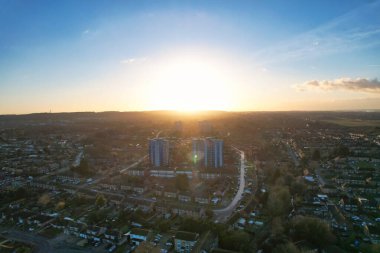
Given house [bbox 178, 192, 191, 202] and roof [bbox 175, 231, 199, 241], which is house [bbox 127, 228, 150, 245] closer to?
roof [bbox 175, 231, 199, 241]

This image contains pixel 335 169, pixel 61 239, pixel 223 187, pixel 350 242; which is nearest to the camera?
pixel 350 242

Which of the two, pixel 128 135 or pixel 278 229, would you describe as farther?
pixel 128 135

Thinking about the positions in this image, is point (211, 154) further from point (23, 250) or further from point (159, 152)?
point (23, 250)

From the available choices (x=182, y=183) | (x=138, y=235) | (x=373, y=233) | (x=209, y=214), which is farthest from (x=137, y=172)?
(x=373, y=233)

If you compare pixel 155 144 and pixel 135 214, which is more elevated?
pixel 155 144

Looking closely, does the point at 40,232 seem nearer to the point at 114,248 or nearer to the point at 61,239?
the point at 61,239

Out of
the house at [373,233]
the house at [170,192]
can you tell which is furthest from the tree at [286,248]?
the house at [170,192]

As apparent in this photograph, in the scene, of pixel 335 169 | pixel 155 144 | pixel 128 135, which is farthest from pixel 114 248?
pixel 128 135
